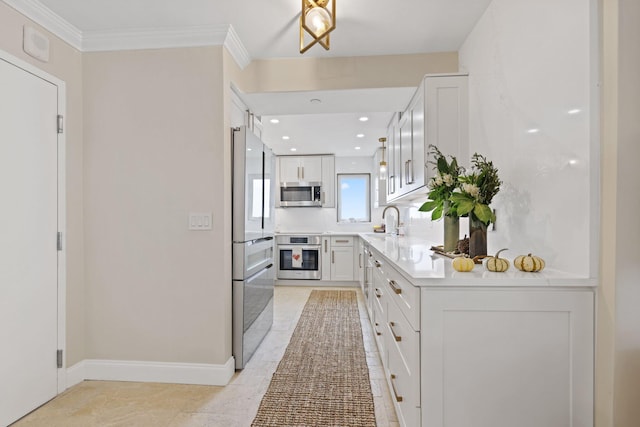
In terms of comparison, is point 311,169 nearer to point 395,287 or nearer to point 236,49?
point 236,49

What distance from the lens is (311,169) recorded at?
6203 mm

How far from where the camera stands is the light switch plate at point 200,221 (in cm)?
230

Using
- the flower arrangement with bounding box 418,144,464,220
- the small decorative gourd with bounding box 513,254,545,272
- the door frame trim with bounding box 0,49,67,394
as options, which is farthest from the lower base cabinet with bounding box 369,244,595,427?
the door frame trim with bounding box 0,49,67,394

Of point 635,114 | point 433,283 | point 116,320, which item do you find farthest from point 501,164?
point 116,320

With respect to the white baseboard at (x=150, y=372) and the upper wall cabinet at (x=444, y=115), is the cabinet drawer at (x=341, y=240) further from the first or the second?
the white baseboard at (x=150, y=372)

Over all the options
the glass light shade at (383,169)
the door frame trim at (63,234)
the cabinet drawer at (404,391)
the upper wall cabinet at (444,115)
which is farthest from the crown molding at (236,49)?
the glass light shade at (383,169)

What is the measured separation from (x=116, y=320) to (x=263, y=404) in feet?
4.08

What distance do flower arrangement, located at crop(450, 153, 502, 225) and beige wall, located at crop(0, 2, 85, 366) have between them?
2.50 meters

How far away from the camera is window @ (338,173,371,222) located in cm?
640

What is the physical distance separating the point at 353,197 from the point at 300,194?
106 cm

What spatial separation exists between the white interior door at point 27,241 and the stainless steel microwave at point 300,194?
421 centimetres

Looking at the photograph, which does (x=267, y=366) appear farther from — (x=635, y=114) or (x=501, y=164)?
(x=635, y=114)

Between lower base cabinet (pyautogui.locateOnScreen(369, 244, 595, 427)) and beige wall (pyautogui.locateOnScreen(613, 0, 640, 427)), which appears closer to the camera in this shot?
beige wall (pyautogui.locateOnScreen(613, 0, 640, 427))

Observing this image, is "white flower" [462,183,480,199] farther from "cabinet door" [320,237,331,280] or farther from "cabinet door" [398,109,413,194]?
"cabinet door" [320,237,331,280]
